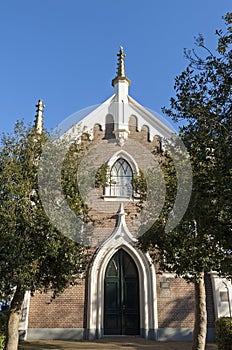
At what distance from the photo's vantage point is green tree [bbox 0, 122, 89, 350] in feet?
27.1

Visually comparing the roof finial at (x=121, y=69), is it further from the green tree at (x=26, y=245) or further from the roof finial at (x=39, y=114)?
the green tree at (x=26, y=245)

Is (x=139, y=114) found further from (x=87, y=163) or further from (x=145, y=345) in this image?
(x=145, y=345)

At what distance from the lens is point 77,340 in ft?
42.1

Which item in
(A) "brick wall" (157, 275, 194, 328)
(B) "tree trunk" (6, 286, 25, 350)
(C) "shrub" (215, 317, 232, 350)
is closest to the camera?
(B) "tree trunk" (6, 286, 25, 350)

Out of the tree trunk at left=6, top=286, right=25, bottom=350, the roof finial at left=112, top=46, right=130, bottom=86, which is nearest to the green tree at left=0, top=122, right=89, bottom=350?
the tree trunk at left=6, top=286, right=25, bottom=350

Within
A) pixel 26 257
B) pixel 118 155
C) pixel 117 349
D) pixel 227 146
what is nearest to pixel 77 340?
pixel 117 349

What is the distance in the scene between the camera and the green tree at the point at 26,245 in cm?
827

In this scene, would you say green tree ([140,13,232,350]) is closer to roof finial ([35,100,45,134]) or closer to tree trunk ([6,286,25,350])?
tree trunk ([6,286,25,350])

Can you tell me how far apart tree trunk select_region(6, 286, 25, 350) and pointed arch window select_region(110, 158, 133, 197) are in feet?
24.5

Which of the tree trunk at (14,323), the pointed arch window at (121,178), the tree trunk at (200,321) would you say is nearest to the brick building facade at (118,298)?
the pointed arch window at (121,178)

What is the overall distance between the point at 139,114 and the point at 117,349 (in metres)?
11.6

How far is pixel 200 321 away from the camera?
9.70 m

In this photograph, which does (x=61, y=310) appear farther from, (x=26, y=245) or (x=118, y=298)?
(x=26, y=245)

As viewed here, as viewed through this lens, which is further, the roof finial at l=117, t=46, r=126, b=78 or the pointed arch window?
the roof finial at l=117, t=46, r=126, b=78
